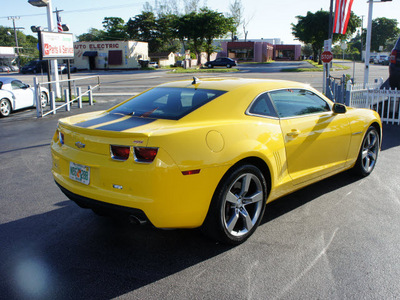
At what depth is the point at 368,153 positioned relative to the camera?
5.83 metres

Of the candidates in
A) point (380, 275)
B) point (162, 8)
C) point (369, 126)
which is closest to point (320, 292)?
point (380, 275)

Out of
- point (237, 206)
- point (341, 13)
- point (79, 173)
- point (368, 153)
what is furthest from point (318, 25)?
point (79, 173)

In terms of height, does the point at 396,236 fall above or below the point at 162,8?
below

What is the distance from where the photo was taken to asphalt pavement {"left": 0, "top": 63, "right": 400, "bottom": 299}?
3.00m

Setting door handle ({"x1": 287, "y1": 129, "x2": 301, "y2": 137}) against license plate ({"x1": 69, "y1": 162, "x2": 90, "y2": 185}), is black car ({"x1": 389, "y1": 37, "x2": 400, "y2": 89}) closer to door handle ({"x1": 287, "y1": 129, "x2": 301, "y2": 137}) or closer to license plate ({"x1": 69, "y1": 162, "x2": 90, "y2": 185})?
door handle ({"x1": 287, "y1": 129, "x2": 301, "y2": 137})

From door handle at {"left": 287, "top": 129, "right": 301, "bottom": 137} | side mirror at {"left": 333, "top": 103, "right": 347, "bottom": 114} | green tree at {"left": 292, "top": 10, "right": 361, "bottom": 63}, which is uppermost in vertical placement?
green tree at {"left": 292, "top": 10, "right": 361, "bottom": 63}

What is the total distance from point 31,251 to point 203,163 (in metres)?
1.84

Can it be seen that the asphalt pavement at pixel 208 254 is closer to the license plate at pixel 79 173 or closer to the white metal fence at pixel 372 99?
the license plate at pixel 79 173

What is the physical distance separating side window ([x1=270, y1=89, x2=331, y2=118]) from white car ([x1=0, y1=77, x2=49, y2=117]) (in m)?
11.3

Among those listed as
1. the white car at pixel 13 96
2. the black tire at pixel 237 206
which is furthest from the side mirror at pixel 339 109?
the white car at pixel 13 96

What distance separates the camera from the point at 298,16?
64.7m

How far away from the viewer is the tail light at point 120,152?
10.5 feet

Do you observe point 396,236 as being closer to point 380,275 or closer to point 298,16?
point 380,275

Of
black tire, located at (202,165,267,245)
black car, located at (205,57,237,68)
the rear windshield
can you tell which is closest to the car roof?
the rear windshield
